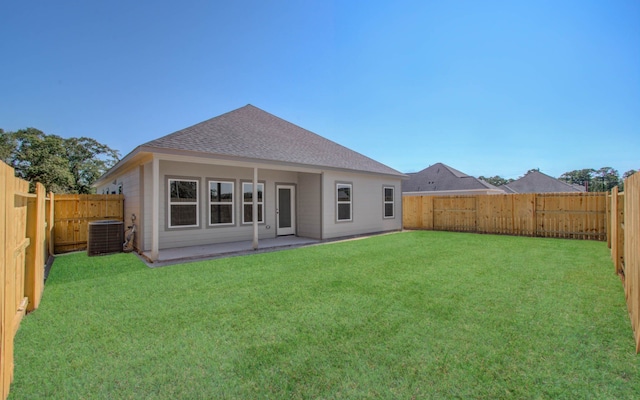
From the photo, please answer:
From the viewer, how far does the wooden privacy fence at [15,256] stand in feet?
6.20

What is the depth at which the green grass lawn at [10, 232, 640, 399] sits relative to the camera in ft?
6.98

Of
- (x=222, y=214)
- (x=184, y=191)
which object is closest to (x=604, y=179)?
(x=222, y=214)

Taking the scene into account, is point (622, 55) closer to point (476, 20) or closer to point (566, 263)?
point (476, 20)

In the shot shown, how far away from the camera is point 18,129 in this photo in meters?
23.8

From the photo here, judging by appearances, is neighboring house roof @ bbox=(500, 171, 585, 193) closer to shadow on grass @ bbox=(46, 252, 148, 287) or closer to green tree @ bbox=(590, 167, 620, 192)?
shadow on grass @ bbox=(46, 252, 148, 287)

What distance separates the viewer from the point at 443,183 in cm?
2375

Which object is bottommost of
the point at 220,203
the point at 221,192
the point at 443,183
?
the point at 220,203

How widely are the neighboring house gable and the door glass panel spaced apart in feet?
43.2

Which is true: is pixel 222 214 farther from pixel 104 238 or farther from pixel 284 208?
pixel 104 238

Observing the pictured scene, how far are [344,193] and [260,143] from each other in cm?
371

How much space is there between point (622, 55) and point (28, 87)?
30.5m

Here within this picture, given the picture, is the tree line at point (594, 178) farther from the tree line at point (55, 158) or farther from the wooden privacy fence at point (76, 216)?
the wooden privacy fence at point (76, 216)

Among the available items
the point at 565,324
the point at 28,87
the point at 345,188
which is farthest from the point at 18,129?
the point at 565,324

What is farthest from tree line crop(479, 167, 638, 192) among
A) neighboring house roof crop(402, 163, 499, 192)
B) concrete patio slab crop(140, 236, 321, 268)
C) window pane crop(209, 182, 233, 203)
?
window pane crop(209, 182, 233, 203)
